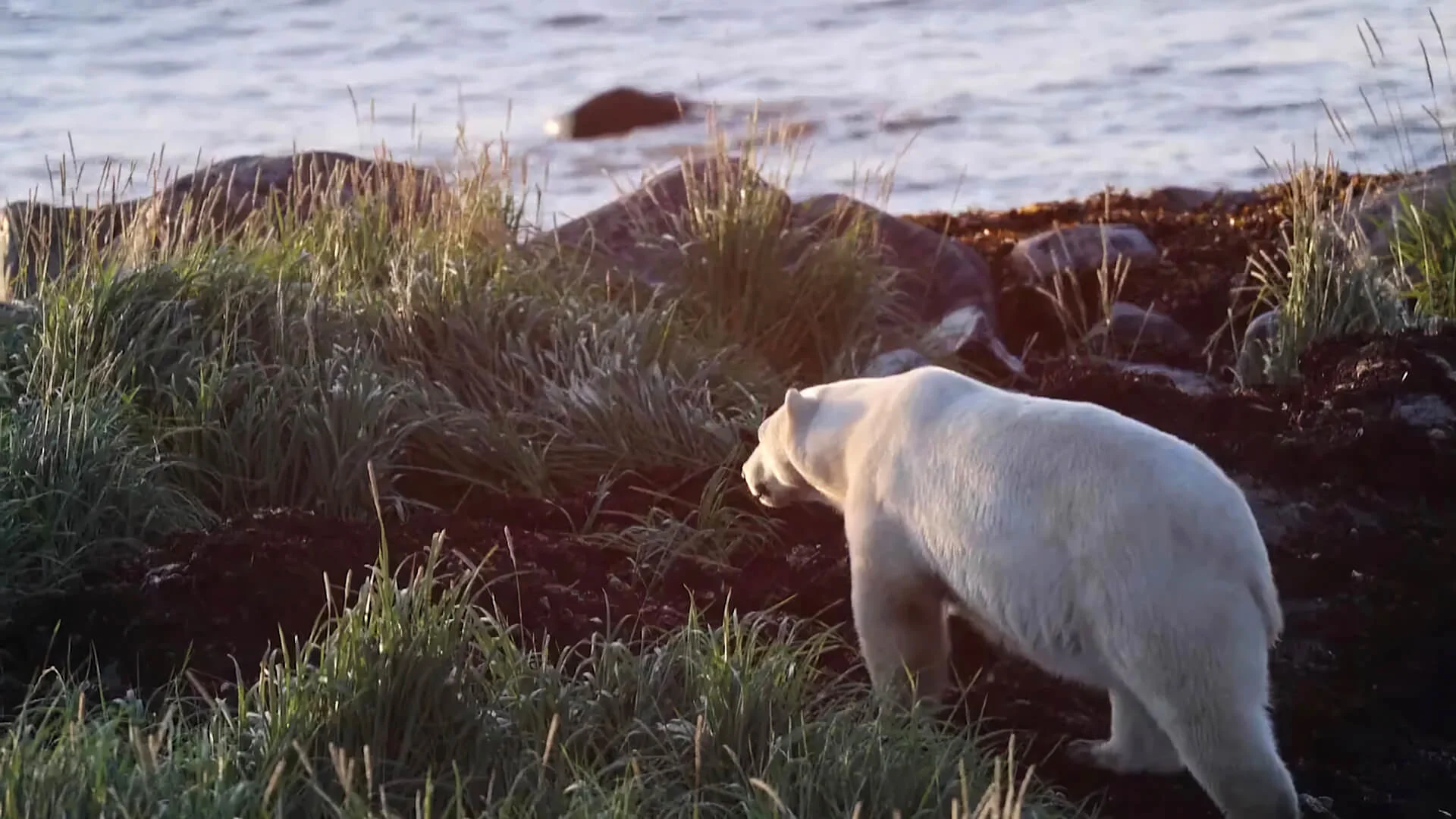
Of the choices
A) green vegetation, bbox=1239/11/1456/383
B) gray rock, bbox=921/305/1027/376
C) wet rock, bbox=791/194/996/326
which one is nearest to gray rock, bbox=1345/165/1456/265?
green vegetation, bbox=1239/11/1456/383

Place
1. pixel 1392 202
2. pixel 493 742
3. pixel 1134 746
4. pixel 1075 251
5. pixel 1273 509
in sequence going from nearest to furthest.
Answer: pixel 493 742, pixel 1134 746, pixel 1273 509, pixel 1392 202, pixel 1075 251

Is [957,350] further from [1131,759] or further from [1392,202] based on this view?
[1131,759]

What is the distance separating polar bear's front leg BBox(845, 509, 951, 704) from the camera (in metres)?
4.23

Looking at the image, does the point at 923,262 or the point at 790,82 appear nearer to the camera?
the point at 923,262

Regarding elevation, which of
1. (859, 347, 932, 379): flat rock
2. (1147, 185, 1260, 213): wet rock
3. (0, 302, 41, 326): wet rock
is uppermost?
(0, 302, 41, 326): wet rock

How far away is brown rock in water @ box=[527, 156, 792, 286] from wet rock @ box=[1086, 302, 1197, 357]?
6.19ft

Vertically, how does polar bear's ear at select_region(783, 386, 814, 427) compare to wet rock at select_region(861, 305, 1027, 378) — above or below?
above

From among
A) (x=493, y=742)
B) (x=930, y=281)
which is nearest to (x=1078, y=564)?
(x=493, y=742)

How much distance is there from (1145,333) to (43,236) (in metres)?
5.16

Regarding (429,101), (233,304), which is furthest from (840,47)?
(233,304)

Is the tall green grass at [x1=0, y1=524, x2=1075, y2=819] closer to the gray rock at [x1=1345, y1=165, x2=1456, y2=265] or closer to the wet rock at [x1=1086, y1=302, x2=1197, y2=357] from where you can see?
the gray rock at [x1=1345, y1=165, x2=1456, y2=265]

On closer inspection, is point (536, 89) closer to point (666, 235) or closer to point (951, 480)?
point (666, 235)

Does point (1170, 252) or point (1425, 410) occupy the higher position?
point (1425, 410)

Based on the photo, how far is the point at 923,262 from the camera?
9484 millimetres
